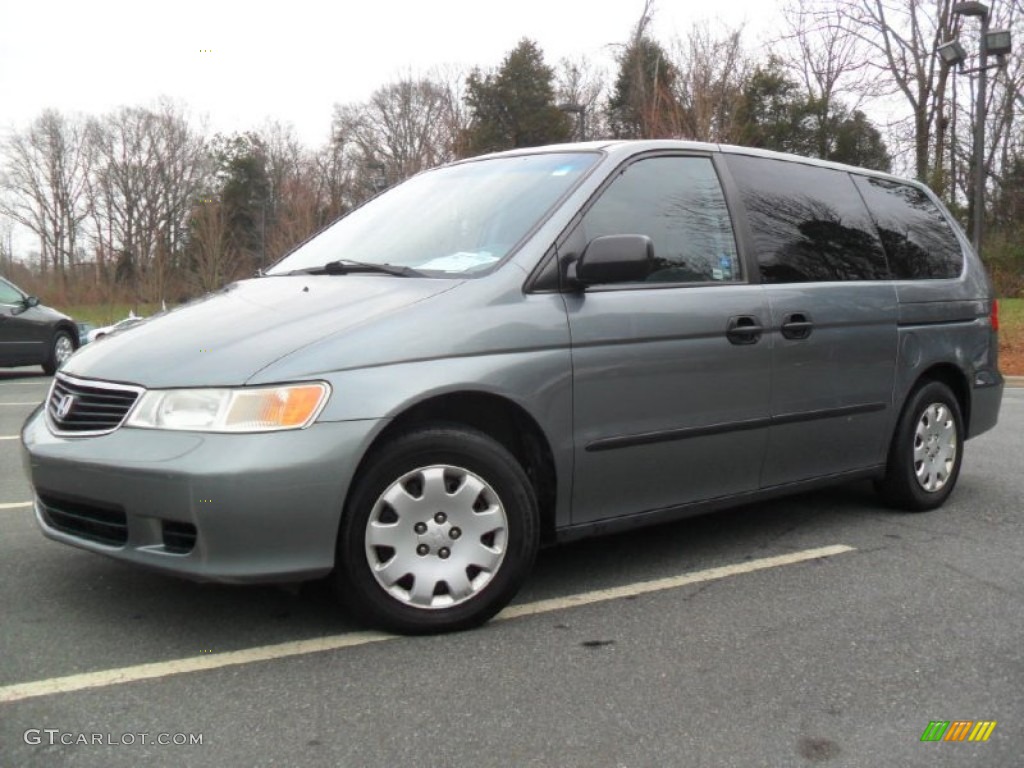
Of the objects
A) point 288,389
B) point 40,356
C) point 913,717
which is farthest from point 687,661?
point 40,356

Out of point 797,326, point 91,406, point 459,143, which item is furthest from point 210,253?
point 91,406

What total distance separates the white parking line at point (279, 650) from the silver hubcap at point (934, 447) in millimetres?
1445

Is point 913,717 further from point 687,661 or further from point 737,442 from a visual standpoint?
point 737,442

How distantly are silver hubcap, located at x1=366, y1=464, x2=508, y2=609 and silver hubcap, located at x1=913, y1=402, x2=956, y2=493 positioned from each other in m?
2.70

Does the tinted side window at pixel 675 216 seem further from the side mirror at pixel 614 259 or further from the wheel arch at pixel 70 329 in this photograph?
the wheel arch at pixel 70 329

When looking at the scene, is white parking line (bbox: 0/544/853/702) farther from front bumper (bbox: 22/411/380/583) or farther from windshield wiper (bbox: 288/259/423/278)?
windshield wiper (bbox: 288/259/423/278)

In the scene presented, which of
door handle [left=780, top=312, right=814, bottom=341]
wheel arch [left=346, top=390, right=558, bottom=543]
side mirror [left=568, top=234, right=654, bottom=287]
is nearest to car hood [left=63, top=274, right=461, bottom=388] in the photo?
wheel arch [left=346, top=390, right=558, bottom=543]

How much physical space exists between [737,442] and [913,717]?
1.46 meters

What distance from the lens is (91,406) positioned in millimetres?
3064

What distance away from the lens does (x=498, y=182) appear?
3.94 metres

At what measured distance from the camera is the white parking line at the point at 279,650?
2684 mm

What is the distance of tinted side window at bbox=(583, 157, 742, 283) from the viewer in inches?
145
